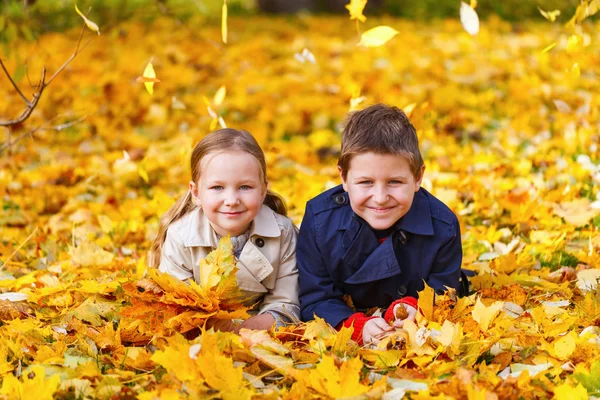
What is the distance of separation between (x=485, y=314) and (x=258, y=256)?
84 cm

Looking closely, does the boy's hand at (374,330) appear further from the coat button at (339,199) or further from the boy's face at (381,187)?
the coat button at (339,199)

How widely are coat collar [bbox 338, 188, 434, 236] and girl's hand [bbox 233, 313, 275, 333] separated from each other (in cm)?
42

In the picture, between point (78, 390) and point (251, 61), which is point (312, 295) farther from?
point (251, 61)

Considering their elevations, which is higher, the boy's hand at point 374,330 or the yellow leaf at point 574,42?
the yellow leaf at point 574,42

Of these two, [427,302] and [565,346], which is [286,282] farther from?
[565,346]

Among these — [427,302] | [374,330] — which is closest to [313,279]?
[374,330]

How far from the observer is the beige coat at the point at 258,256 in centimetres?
272

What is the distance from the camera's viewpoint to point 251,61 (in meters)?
7.68

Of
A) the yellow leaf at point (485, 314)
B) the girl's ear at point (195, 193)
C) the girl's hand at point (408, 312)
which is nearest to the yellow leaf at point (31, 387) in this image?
the girl's ear at point (195, 193)

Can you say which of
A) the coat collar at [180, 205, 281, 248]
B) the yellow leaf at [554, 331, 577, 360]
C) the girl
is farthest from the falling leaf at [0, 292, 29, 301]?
the yellow leaf at [554, 331, 577, 360]

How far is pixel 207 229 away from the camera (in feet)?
9.07

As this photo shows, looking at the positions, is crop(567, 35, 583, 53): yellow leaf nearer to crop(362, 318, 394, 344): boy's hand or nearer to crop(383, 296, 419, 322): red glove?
crop(383, 296, 419, 322): red glove

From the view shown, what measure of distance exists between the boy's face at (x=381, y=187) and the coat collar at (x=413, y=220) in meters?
0.06

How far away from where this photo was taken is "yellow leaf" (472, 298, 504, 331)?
2.36m
